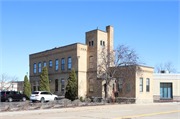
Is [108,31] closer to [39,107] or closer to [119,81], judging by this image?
[119,81]

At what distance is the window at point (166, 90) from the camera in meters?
40.6

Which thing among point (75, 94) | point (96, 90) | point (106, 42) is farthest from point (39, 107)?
point (106, 42)

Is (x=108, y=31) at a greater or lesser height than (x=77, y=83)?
greater

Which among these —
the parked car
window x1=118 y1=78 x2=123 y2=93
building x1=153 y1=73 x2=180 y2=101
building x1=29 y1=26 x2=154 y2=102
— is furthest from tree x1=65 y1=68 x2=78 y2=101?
building x1=153 y1=73 x2=180 y2=101

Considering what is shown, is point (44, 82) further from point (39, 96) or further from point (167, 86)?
point (167, 86)

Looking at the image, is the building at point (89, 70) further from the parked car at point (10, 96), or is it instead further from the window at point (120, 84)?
the parked car at point (10, 96)

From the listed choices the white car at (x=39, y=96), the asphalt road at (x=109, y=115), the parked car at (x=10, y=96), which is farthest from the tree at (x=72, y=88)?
the asphalt road at (x=109, y=115)

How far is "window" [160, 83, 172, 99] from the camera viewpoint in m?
40.6

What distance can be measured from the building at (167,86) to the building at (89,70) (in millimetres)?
6106

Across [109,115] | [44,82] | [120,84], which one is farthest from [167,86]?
[109,115]

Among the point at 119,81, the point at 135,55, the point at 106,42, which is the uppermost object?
the point at 106,42

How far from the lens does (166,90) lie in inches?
1607

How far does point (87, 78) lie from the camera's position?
36.3 m

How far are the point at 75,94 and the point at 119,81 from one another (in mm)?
7024
